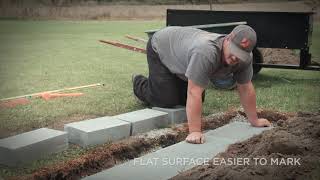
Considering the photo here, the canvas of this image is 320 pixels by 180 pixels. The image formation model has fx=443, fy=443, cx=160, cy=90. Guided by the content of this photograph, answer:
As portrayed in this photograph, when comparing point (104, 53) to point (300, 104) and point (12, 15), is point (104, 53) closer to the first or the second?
point (300, 104)

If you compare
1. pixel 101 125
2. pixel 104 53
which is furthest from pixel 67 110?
pixel 104 53

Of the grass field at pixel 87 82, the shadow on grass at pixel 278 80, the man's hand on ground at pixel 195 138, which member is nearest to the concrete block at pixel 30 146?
the grass field at pixel 87 82

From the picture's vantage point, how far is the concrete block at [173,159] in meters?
2.26

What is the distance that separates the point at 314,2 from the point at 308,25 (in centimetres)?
184

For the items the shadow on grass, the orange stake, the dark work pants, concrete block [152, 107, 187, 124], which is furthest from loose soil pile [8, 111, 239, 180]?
the shadow on grass

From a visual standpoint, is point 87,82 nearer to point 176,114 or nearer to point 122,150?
point 176,114

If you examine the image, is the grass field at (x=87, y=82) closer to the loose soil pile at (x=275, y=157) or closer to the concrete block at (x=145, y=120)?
the concrete block at (x=145, y=120)

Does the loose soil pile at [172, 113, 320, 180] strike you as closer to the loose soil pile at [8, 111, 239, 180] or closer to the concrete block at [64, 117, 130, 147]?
the loose soil pile at [8, 111, 239, 180]

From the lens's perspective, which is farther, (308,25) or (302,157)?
(308,25)

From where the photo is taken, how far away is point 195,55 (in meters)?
2.92

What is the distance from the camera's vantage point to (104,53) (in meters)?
8.80

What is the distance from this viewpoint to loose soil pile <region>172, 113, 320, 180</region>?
190cm

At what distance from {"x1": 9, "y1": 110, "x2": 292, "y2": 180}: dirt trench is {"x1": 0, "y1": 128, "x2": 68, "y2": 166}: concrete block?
0.16m

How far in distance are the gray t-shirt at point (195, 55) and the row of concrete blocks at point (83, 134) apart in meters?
0.39
